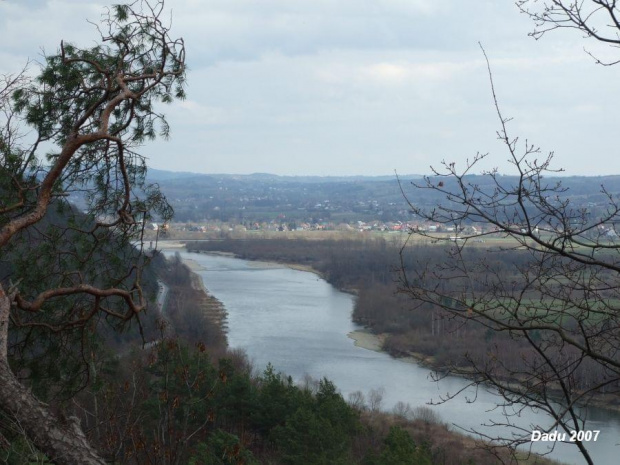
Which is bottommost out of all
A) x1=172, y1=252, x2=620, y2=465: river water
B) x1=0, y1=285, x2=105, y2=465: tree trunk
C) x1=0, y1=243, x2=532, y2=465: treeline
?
x1=172, y1=252, x2=620, y2=465: river water

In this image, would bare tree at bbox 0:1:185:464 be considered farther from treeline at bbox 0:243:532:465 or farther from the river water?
the river water

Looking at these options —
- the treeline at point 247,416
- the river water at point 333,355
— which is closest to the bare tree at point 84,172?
the treeline at point 247,416

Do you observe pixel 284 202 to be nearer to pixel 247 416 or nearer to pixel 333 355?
pixel 333 355

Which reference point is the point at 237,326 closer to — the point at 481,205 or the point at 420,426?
the point at 420,426

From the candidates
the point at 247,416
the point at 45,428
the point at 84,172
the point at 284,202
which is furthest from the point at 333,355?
the point at 284,202

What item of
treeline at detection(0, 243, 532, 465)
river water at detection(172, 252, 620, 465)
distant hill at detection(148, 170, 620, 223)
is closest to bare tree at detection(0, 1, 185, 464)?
treeline at detection(0, 243, 532, 465)

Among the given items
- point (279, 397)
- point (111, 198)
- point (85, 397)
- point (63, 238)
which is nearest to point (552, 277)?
point (111, 198)
